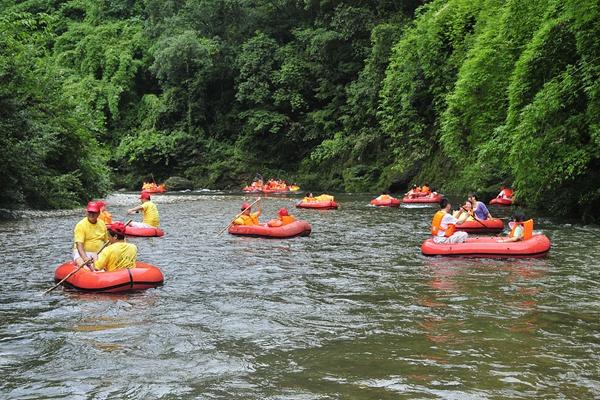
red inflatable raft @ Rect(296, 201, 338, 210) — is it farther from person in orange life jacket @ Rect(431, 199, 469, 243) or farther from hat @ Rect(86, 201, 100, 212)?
hat @ Rect(86, 201, 100, 212)

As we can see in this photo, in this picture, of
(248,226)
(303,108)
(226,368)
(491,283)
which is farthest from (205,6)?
(226,368)

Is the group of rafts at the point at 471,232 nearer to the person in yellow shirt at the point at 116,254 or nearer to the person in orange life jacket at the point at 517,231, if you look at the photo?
the person in orange life jacket at the point at 517,231

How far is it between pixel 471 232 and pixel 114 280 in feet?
31.1

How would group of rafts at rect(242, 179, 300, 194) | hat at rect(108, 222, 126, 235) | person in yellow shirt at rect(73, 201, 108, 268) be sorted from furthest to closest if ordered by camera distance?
Answer: group of rafts at rect(242, 179, 300, 194), person in yellow shirt at rect(73, 201, 108, 268), hat at rect(108, 222, 126, 235)

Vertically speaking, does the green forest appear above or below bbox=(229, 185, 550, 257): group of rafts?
above

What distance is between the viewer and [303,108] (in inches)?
1608

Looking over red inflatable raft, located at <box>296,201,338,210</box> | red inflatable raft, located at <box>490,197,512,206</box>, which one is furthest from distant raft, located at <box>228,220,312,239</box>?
red inflatable raft, located at <box>490,197,512,206</box>

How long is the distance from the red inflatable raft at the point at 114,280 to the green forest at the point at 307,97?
9.47 m

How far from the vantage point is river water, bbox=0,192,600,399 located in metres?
5.29

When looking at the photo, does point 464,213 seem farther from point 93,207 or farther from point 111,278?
point 111,278

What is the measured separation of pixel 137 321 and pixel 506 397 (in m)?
4.23

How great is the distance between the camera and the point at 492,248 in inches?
456

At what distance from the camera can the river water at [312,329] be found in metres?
5.29

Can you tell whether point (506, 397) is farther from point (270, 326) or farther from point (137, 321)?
point (137, 321)
